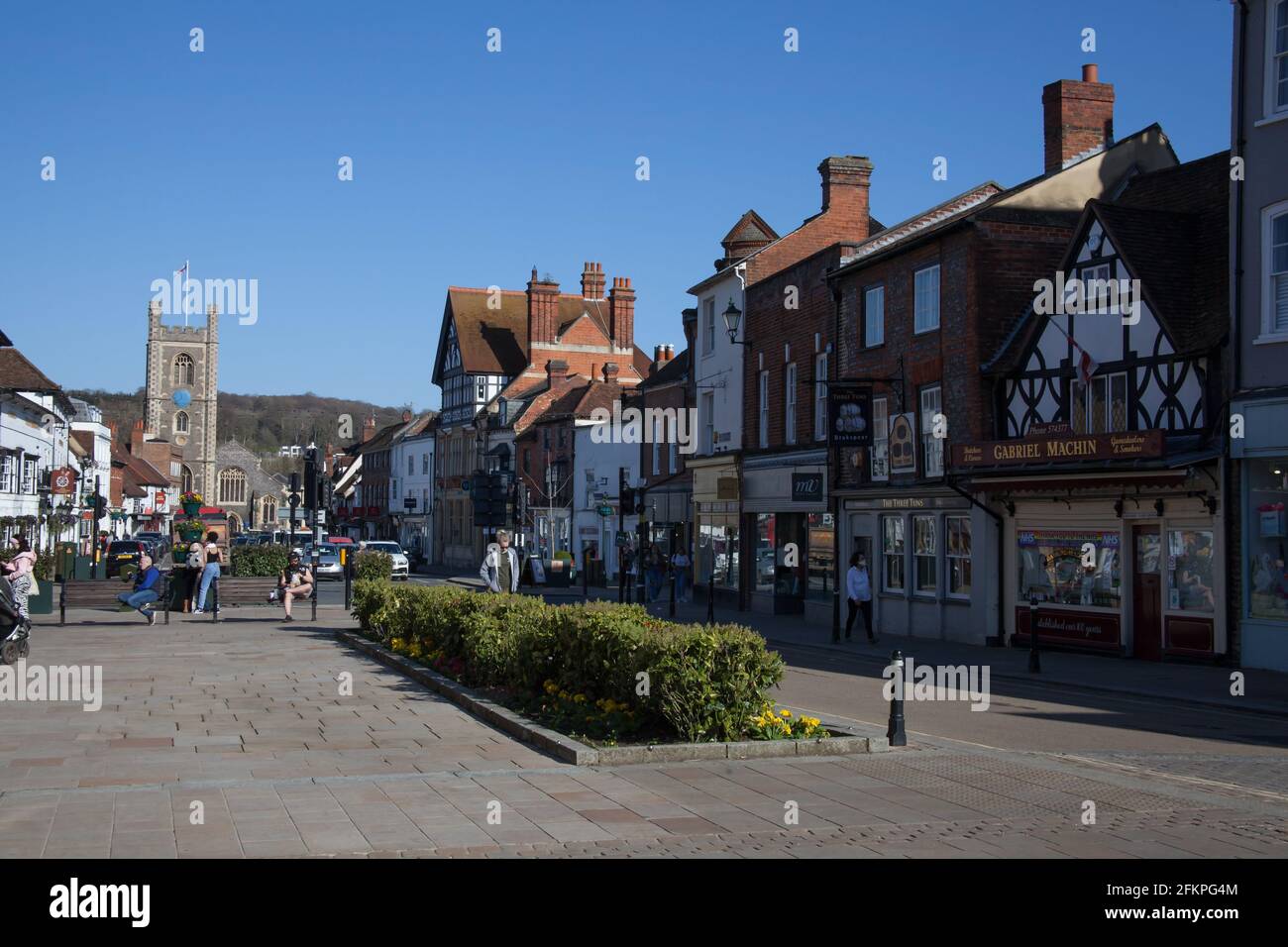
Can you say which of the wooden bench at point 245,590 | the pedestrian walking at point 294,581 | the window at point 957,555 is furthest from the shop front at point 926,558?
the wooden bench at point 245,590

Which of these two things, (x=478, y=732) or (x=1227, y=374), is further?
(x=1227, y=374)

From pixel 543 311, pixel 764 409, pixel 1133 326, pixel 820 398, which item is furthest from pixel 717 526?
pixel 543 311

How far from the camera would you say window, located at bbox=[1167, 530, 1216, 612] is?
2095cm

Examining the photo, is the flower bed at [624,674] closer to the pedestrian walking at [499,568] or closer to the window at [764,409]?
the pedestrian walking at [499,568]

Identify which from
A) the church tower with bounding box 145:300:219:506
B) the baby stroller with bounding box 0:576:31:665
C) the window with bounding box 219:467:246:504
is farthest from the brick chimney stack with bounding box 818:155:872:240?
the window with bounding box 219:467:246:504

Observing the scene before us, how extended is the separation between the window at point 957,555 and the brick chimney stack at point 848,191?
1323 cm

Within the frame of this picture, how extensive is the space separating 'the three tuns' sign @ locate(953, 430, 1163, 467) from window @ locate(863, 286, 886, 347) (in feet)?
20.0

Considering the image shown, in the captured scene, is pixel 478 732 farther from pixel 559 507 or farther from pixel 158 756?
pixel 559 507

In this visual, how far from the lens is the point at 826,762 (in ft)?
35.2

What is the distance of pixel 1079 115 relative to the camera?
2831cm

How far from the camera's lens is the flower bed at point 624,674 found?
36.4ft

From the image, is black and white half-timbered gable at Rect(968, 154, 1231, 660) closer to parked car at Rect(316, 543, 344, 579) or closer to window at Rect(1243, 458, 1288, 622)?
window at Rect(1243, 458, 1288, 622)
